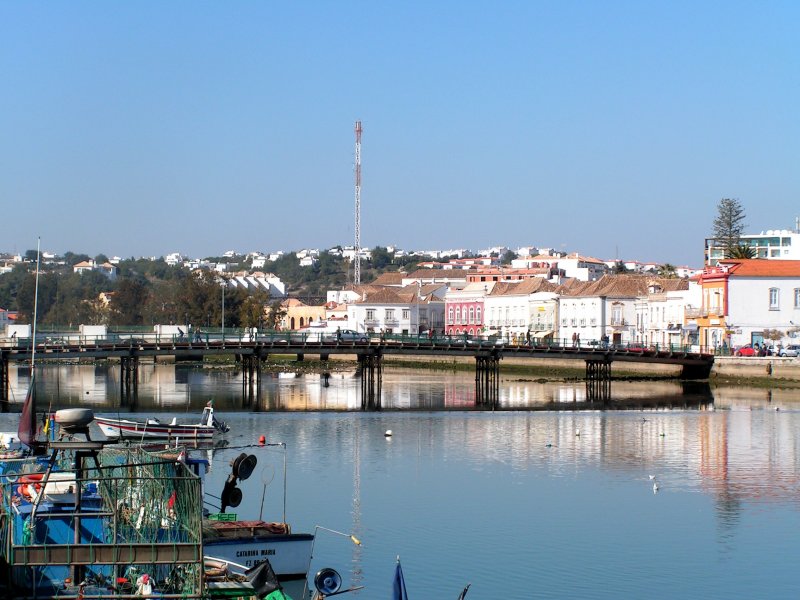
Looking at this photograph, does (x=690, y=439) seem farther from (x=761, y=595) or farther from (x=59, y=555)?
(x=59, y=555)

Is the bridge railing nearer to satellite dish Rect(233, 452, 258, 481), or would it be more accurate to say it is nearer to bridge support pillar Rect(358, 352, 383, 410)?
bridge support pillar Rect(358, 352, 383, 410)

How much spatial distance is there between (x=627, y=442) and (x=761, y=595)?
26066 millimetres

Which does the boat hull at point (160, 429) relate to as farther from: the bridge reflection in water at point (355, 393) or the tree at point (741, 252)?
the tree at point (741, 252)

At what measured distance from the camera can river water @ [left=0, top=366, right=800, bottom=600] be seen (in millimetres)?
30906

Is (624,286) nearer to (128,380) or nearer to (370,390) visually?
(370,390)

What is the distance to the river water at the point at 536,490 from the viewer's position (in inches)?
1217

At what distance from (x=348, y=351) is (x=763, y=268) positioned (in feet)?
107

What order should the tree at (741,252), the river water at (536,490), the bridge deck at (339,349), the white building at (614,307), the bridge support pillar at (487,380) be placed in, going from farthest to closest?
the tree at (741,252), the white building at (614,307), the bridge support pillar at (487,380), the bridge deck at (339,349), the river water at (536,490)

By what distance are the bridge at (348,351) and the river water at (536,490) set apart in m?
3.43

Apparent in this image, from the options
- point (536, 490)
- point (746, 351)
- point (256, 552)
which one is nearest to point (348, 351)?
point (746, 351)

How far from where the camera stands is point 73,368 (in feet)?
417

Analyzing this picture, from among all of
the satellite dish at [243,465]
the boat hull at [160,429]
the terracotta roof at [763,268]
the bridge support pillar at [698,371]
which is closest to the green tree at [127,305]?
the terracotta roof at [763,268]

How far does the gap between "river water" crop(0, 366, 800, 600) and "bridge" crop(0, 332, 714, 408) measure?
343cm

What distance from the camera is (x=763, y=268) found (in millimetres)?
95188
